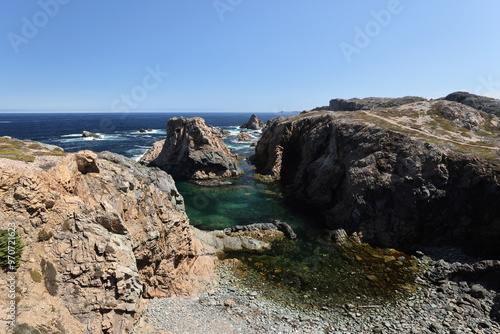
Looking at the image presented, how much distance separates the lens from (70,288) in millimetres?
16000

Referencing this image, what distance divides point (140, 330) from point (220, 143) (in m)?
74.9

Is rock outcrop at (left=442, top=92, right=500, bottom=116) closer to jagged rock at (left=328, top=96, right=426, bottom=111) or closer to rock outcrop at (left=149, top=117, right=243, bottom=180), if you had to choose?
jagged rock at (left=328, top=96, right=426, bottom=111)

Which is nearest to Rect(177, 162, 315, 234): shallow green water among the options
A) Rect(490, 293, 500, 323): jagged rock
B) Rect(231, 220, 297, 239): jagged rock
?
Rect(231, 220, 297, 239): jagged rock

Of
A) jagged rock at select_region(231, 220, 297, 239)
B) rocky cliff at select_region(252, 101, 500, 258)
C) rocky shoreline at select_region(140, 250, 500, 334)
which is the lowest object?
rocky shoreline at select_region(140, 250, 500, 334)

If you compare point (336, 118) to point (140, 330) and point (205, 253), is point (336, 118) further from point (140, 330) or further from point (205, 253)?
point (140, 330)

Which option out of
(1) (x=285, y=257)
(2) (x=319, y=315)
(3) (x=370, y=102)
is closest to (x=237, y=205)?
(1) (x=285, y=257)

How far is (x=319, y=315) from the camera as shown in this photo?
25266mm

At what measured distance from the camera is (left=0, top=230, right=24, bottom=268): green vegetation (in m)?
14.0

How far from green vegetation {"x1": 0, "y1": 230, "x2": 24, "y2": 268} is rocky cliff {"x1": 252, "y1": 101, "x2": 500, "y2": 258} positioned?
4331 centimetres

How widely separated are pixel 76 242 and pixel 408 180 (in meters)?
46.6

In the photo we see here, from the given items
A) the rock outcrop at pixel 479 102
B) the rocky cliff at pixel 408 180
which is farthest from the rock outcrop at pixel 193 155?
the rock outcrop at pixel 479 102

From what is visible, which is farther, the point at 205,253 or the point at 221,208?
the point at 221,208

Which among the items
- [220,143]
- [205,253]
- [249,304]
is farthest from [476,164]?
[220,143]

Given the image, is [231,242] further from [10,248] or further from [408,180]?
[408,180]
